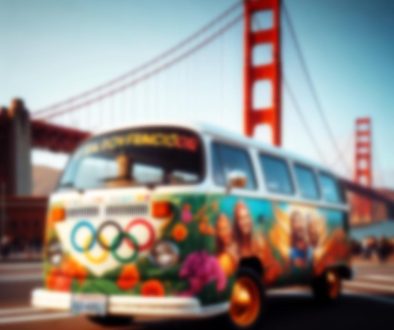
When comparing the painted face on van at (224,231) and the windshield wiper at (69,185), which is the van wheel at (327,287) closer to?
the painted face on van at (224,231)

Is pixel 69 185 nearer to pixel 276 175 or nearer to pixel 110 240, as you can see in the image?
pixel 110 240

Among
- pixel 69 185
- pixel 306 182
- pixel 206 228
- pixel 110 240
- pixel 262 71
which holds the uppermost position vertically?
pixel 262 71

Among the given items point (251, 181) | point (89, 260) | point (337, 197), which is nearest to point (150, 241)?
point (89, 260)

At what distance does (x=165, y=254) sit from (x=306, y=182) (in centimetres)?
339

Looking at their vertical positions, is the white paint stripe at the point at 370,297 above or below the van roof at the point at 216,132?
below

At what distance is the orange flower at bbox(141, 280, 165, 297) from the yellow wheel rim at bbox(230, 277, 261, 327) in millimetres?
951

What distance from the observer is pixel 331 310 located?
834 cm

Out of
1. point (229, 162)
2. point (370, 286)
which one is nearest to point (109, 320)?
point (229, 162)

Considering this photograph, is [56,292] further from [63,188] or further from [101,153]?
[101,153]

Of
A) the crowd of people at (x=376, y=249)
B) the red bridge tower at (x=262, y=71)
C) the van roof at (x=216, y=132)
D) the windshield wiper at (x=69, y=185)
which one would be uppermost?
the red bridge tower at (x=262, y=71)

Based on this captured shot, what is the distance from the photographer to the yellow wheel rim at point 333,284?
899 centimetres

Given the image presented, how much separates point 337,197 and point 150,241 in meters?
4.91

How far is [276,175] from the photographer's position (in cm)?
707

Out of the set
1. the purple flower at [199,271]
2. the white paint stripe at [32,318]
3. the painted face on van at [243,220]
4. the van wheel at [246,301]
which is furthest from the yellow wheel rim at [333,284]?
the purple flower at [199,271]
